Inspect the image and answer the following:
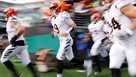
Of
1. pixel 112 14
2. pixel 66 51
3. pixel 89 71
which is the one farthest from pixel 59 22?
pixel 112 14

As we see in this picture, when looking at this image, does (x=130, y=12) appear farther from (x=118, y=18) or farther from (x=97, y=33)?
(x=97, y=33)

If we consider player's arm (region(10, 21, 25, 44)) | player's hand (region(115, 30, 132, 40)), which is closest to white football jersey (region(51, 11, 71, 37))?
player's arm (region(10, 21, 25, 44))

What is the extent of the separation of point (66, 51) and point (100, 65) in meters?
1.83

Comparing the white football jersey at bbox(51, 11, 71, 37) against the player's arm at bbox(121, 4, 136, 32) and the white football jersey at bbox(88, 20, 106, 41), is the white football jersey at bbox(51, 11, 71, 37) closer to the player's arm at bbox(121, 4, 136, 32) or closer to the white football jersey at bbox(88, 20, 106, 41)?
the white football jersey at bbox(88, 20, 106, 41)

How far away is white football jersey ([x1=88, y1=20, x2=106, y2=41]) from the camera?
1179cm

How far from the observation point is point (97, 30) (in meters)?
11.8

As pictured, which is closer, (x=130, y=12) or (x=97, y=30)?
(x=130, y=12)

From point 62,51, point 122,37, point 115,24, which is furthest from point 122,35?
point 62,51

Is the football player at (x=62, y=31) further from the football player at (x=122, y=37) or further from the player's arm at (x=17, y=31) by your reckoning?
the football player at (x=122, y=37)

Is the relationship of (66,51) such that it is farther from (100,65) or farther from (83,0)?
(83,0)

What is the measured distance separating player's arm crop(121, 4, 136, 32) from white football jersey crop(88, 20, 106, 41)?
4674 millimetres

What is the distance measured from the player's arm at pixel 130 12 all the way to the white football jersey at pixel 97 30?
15.3 ft

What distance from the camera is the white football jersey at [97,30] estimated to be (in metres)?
11.8

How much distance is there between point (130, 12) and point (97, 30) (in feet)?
15.7
